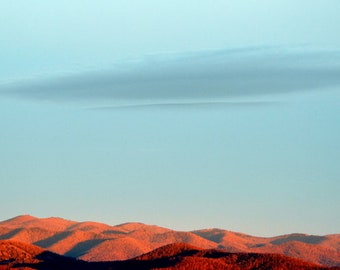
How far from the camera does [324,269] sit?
8175cm

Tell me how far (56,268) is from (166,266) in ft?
54.6

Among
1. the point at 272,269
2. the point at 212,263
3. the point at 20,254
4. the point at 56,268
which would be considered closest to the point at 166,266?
the point at 212,263

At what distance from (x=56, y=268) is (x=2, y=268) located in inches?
295

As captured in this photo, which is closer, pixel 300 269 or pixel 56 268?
pixel 300 269

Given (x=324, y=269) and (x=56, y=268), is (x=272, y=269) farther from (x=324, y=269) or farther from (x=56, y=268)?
(x=56, y=268)

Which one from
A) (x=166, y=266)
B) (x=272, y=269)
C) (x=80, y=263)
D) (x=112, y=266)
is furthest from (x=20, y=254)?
(x=272, y=269)

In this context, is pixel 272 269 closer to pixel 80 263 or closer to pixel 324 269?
pixel 324 269

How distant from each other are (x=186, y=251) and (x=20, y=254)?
64.8 feet

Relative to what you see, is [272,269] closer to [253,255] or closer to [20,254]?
[253,255]

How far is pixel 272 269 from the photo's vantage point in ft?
271

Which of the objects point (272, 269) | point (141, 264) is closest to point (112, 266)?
point (141, 264)

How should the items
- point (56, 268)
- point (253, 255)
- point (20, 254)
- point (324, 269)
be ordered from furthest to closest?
point (20, 254), point (56, 268), point (253, 255), point (324, 269)

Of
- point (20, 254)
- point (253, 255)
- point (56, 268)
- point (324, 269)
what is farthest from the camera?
point (20, 254)

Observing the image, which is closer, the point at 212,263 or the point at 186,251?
the point at 212,263
